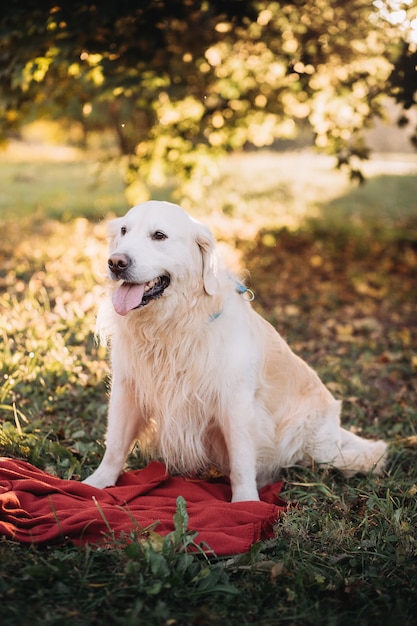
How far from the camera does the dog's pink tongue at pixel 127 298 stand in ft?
10.3

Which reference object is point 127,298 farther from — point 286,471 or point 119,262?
point 286,471

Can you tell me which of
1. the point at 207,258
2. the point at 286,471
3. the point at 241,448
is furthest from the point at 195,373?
the point at 286,471

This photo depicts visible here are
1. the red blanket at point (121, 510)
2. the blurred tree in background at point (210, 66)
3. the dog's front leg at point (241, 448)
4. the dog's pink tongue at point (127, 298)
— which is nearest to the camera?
the red blanket at point (121, 510)

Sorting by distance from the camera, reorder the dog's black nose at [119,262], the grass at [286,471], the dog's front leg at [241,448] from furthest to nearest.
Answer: the dog's front leg at [241,448], the dog's black nose at [119,262], the grass at [286,471]

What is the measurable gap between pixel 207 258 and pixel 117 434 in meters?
1.08

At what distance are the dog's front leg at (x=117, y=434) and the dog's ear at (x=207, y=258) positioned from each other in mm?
728

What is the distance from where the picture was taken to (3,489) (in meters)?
3.00

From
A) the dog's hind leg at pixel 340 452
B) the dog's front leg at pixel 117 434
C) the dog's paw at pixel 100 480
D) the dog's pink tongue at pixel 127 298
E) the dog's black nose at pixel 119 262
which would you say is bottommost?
the dog's hind leg at pixel 340 452

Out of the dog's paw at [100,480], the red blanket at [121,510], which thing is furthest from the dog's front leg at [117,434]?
the red blanket at [121,510]

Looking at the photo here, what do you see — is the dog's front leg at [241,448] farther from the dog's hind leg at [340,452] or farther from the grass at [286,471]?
the dog's hind leg at [340,452]

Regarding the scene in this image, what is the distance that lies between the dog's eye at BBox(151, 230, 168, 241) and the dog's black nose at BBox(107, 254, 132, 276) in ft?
0.70

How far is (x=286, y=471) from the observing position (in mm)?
3873

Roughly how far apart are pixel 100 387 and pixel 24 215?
21.6 feet

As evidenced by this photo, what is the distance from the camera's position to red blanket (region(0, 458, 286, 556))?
2.77 m
